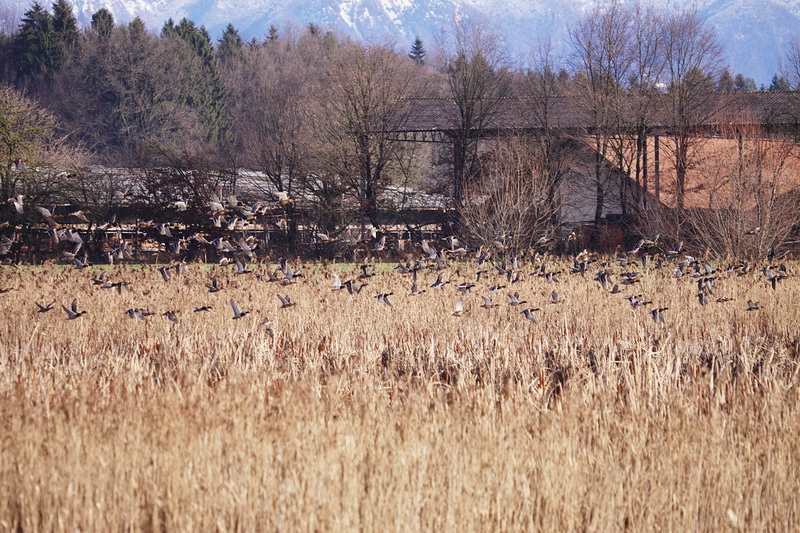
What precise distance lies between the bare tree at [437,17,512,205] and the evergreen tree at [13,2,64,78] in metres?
33.4

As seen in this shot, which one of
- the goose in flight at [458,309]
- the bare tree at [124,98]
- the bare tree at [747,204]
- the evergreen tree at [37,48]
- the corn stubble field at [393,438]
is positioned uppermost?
the evergreen tree at [37,48]

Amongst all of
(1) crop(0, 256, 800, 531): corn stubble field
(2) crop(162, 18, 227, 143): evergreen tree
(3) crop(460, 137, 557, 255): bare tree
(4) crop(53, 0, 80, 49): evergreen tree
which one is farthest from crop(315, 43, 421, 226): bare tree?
(4) crop(53, 0, 80, 49): evergreen tree

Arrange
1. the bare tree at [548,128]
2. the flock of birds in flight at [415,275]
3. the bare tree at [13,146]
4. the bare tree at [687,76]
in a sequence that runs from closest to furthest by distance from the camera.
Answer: the flock of birds in flight at [415,275]
the bare tree at [13,146]
the bare tree at [548,128]
the bare tree at [687,76]

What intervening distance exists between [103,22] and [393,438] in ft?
204

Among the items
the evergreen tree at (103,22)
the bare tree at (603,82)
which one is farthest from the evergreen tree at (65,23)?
the bare tree at (603,82)

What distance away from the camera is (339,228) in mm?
28531

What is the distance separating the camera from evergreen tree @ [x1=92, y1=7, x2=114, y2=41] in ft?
191

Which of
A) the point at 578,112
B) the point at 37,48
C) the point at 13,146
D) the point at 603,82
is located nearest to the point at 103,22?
the point at 37,48

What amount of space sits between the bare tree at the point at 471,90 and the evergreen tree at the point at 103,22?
35448 mm

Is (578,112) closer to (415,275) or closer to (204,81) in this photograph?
(415,275)

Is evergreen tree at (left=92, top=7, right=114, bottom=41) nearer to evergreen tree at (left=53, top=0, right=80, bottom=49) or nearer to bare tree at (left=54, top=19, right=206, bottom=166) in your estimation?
evergreen tree at (left=53, top=0, right=80, bottom=49)

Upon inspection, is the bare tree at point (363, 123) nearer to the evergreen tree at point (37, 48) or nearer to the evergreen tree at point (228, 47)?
the evergreen tree at point (37, 48)

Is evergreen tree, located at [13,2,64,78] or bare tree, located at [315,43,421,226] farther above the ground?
evergreen tree, located at [13,2,64,78]

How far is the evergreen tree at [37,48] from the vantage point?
53375 millimetres
